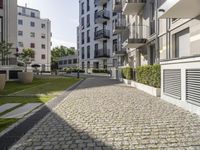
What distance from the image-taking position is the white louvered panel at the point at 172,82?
8.77m

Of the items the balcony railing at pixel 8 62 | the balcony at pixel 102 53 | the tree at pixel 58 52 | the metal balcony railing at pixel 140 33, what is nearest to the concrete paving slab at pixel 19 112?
the metal balcony railing at pixel 140 33

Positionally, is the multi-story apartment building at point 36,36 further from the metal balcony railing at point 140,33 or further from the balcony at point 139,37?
the balcony at point 139,37

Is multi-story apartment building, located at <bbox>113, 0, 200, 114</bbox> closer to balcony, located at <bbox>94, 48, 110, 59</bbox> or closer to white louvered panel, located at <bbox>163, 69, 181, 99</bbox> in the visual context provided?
white louvered panel, located at <bbox>163, 69, 181, 99</bbox>

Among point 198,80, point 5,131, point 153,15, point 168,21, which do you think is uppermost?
point 153,15

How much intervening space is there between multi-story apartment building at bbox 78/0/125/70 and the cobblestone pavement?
3006 centimetres

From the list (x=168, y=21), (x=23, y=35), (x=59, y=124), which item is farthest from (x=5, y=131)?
(x=23, y=35)

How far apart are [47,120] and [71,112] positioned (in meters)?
1.22

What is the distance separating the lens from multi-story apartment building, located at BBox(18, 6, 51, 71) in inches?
2414

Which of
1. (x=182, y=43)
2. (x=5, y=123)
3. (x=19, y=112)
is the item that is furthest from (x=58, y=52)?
(x=5, y=123)

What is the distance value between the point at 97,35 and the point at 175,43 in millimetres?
31899

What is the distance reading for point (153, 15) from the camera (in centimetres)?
1653

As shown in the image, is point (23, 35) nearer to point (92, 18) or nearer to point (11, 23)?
point (92, 18)

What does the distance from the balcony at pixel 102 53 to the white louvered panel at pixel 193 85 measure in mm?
33557

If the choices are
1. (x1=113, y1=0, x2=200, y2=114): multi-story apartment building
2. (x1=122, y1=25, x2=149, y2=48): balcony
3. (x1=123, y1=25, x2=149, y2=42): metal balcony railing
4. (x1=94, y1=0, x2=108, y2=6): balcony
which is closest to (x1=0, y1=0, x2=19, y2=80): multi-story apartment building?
(x1=122, y1=25, x2=149, y2=48): balcony
